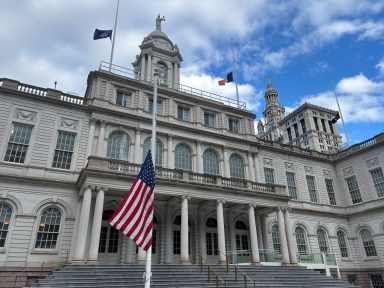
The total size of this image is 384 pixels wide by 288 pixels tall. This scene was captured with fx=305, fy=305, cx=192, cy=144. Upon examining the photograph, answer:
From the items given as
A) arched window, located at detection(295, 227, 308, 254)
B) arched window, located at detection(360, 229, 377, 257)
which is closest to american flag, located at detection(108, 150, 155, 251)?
arched window, located at detection(295, 227, 308, 254)

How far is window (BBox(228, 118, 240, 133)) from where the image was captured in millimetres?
27698

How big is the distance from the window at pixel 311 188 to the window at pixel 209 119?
10954mm

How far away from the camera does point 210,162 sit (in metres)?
24.9

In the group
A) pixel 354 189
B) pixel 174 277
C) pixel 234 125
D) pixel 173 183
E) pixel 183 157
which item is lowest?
pixel 174 277

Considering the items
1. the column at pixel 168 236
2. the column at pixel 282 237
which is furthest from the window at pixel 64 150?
the column at pixel 282 237

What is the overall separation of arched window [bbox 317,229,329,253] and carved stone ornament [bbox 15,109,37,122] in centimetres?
2494

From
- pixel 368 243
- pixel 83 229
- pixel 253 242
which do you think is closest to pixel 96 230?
pixel 83 229

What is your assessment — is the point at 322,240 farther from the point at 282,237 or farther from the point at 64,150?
the point at 64,150

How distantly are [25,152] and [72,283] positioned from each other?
10100 mm


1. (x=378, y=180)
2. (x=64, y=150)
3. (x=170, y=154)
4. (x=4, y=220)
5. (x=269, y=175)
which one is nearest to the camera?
(x=4, y=220)

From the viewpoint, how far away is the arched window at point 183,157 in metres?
23.5

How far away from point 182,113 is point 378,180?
18658 millimetres

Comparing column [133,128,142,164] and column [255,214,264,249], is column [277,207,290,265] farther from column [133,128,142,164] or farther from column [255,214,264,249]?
column [133,128,142,164]

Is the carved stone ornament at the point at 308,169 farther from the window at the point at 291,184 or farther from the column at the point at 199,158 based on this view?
the column at the point at 199,158
